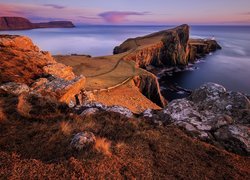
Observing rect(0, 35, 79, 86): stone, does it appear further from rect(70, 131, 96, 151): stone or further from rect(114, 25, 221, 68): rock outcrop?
rect(114, 25, 221, 68): rock outcrop

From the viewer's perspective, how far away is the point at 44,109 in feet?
26.9

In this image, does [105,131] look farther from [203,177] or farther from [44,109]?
[203,177]

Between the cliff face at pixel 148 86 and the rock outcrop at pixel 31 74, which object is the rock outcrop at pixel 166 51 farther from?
the rock outcrop at pixel 31 74

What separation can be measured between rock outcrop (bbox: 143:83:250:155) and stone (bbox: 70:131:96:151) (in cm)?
367

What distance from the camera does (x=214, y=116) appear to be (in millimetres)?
8719

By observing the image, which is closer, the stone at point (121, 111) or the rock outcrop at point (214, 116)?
the rock outcrop at point (214, 116)

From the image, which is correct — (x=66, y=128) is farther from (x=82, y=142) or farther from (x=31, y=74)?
(x=31, y=74)

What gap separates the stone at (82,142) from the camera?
5.80 m

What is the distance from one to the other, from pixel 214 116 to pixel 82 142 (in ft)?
19.0

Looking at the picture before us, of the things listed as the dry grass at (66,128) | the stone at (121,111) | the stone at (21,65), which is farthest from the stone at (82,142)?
the stone at (21,65)

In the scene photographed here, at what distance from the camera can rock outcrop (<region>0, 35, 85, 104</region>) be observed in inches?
439

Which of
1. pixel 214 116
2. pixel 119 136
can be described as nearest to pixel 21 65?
pixel 119 136

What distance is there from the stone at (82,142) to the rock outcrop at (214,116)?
145 inches

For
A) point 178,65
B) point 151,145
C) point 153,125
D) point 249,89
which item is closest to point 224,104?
point 153,125
